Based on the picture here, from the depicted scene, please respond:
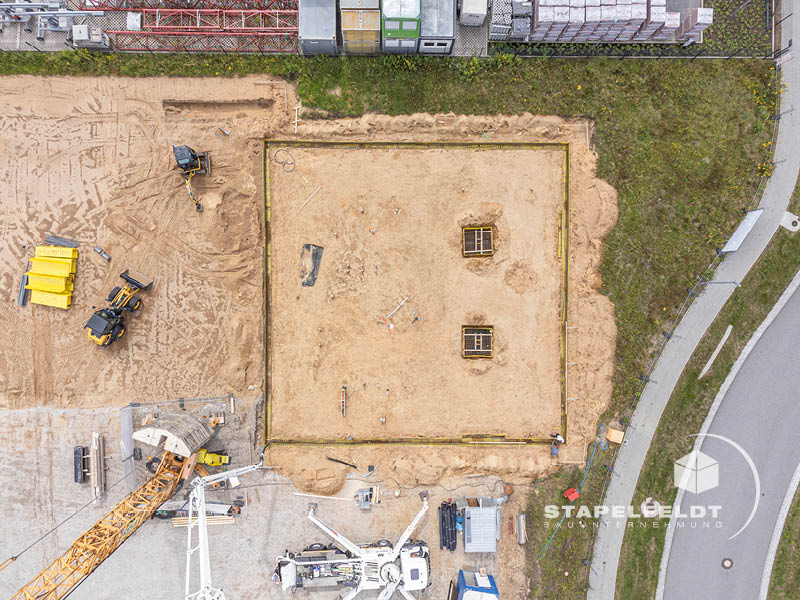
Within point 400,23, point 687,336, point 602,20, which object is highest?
point 602,20

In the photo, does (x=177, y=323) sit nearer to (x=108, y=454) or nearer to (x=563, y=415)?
(x=108, y=454)

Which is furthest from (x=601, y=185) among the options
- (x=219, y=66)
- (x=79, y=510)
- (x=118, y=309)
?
(x=79, y=510)

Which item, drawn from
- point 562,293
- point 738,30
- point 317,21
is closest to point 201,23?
point 317,21

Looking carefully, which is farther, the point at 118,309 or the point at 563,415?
the point at 563,415

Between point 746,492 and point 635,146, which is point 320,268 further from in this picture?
point 746,492

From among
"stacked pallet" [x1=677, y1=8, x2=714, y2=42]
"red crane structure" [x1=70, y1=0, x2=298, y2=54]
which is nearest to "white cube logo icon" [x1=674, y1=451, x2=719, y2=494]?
"stacked pallet" [x1=677, y1=8, x2=714, y2=42]

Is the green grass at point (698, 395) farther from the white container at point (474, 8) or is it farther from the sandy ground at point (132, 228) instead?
the sandy ground at point (132, 228)

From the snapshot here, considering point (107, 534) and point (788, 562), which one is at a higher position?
point (107, 534)
